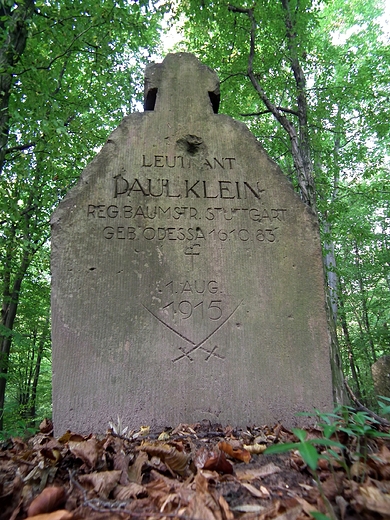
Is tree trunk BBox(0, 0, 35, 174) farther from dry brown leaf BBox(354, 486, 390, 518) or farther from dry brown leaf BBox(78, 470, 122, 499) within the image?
dry brown leaf BBox(354, 486, 390, 518)

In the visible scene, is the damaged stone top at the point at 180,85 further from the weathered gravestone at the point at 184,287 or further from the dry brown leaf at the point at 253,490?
the dry brown leaf at the point at 253,490

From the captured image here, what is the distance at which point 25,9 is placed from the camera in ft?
15.9

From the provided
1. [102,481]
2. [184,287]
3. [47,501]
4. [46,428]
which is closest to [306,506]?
[102,481]

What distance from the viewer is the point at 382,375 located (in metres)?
6.50

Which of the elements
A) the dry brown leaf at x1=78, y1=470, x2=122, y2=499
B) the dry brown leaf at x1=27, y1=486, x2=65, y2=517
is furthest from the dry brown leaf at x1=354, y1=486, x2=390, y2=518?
the dry brown leaf at x1=27, y1=486, x2=65, y2=517

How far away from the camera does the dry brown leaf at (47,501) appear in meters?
1.22

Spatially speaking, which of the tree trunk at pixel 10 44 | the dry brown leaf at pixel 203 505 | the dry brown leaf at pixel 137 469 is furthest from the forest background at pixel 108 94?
the dry brown leaf at pixel 203 505

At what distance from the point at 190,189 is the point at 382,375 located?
540 cm

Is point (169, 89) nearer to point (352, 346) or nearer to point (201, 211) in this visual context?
point (201, 211)

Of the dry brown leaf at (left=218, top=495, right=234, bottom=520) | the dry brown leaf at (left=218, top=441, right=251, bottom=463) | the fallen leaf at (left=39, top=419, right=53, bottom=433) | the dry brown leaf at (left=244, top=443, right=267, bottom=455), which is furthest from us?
the fallen leaf at (left=39, top=419, right=53, bottom=433)

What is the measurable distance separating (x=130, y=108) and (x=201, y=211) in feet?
25.3

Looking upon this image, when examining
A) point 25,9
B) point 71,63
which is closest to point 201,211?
point 25,9

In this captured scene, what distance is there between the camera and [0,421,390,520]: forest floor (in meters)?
1.22

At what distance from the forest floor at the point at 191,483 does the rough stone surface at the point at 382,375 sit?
5.08 m
